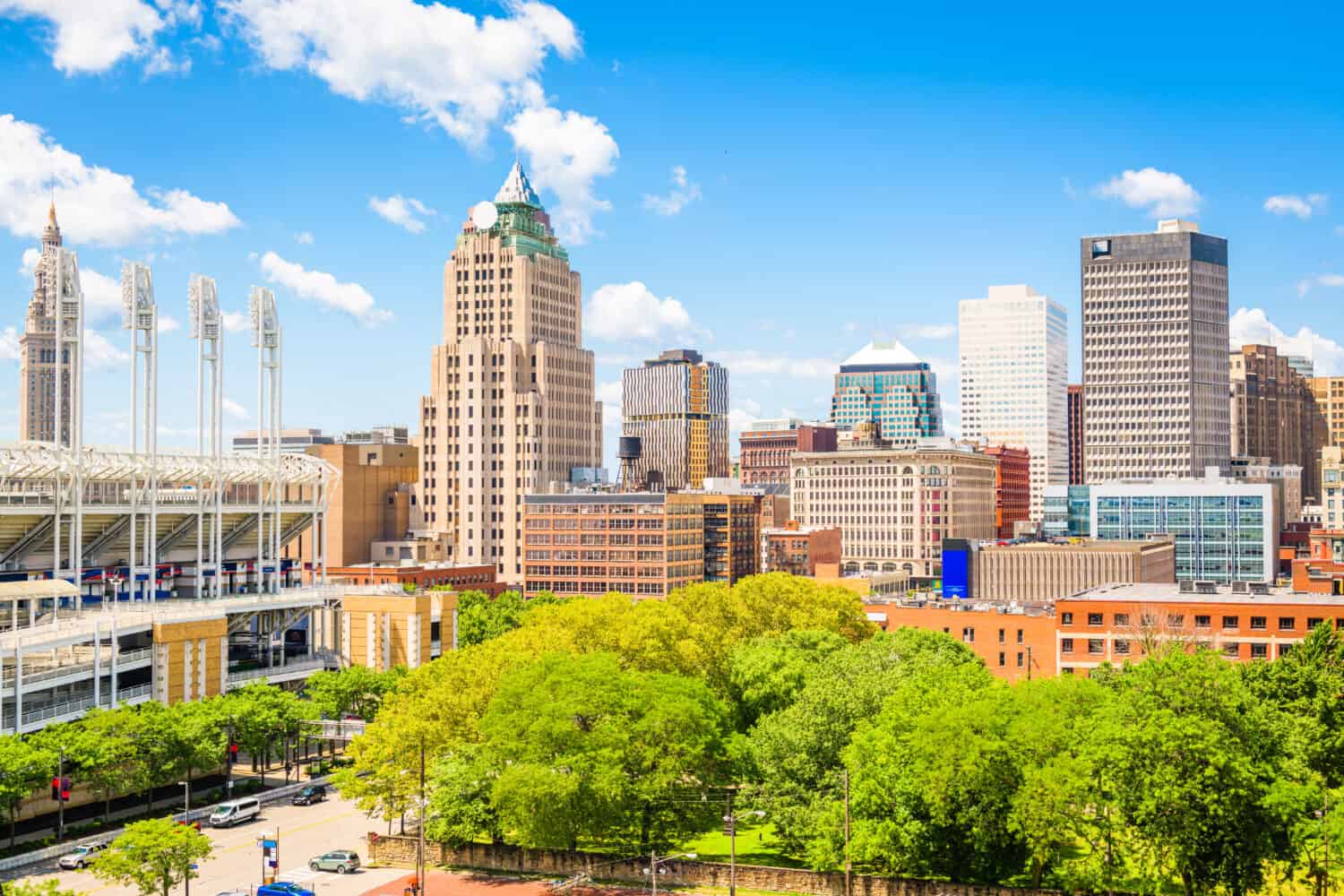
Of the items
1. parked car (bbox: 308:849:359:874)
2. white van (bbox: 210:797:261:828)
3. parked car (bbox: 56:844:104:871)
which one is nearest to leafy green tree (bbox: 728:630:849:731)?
parked car (bbox: 308:849:359:874)

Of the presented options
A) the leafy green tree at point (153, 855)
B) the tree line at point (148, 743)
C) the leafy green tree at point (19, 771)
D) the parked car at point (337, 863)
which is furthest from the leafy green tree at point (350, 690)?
the leafy green tree at point (153, 855)

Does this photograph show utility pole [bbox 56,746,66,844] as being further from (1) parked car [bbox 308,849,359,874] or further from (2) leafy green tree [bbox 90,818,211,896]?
(1) parked car [bbox 308,849,359,874]

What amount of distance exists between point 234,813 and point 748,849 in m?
38.3

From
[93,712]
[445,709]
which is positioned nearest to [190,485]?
[93,712]

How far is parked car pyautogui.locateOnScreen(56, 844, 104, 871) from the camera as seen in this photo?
91688mm

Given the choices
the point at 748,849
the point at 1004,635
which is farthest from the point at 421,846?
the point at 1004,635

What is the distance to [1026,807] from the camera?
77.8 m

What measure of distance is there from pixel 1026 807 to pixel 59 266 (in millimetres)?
90100

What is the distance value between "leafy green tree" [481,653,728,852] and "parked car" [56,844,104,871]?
26.4 m

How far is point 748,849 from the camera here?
96.6m

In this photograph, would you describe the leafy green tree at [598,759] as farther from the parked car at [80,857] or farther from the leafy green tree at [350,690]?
the leafy green tree at [350,690]

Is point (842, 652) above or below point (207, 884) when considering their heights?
above

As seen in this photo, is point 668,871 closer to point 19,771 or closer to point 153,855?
point 153,855

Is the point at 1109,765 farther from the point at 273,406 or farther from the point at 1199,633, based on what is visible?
the point at 273,406
